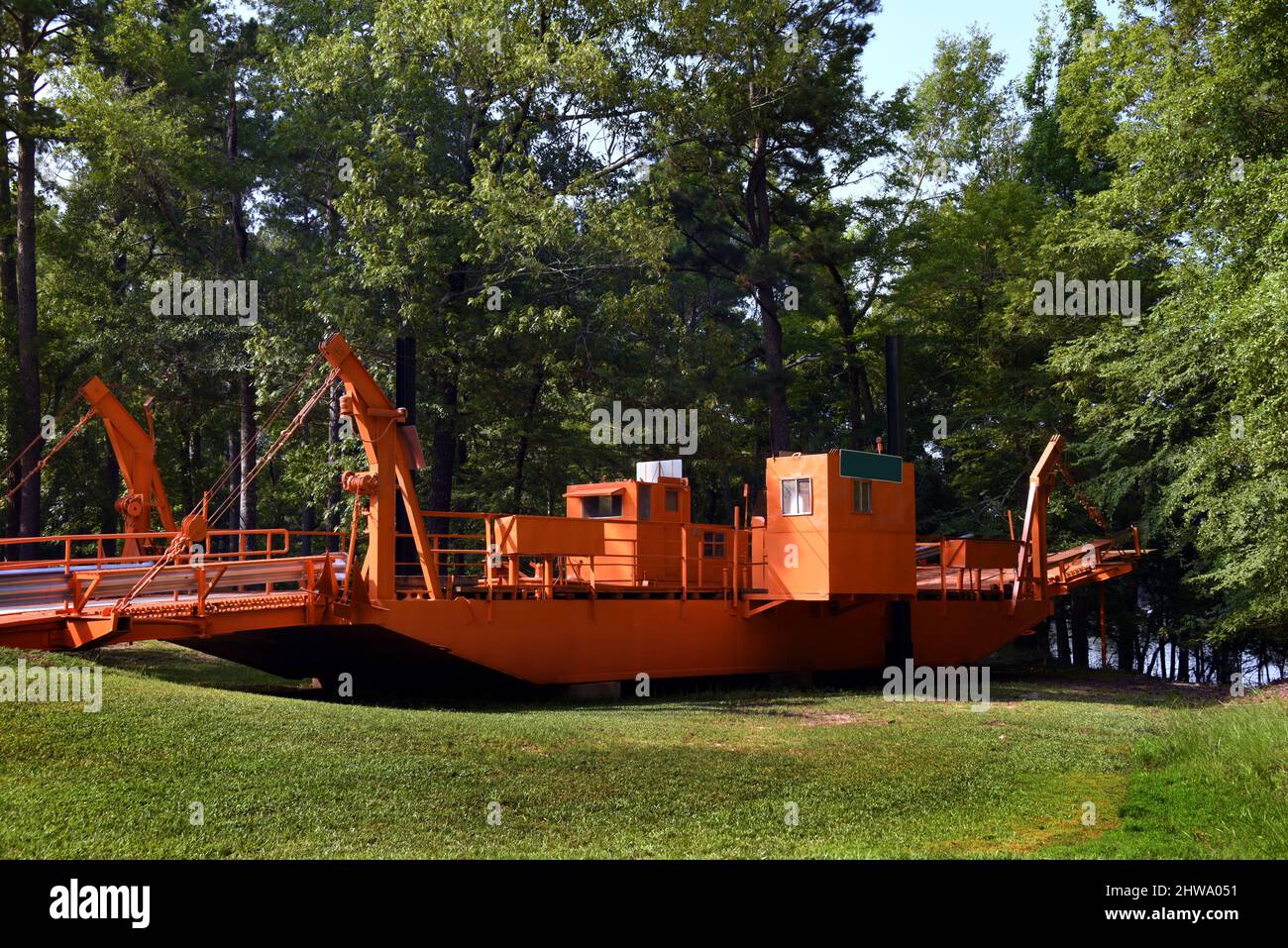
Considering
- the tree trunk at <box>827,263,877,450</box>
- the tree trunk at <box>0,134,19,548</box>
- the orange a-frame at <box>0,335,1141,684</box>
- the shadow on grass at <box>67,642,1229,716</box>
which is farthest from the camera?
the tree trunk at <box>827,263,877,450</box>

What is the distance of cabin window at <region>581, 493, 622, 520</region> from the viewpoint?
985 inches

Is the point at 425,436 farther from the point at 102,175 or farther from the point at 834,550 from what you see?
the point at 834,550

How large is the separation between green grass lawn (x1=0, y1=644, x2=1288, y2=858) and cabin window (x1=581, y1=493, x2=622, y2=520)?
26.3 feet

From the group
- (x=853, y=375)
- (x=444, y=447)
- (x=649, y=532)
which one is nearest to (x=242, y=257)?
(x=444, y=447)

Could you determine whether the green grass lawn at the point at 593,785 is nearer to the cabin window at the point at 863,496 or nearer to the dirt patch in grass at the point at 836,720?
the dirt patch in grass at the point at 836,720

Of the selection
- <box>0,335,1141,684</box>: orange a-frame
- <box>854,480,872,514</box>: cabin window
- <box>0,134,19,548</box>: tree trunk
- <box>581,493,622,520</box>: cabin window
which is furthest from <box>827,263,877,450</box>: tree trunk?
<box>0,134,19,548</box>: tree trunk

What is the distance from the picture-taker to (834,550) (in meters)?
23.7

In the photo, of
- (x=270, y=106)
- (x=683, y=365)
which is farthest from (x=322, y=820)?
(x=270, y=106)

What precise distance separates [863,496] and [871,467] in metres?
0.66

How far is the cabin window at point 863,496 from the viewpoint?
79.3 feet

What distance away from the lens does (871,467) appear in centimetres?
2441

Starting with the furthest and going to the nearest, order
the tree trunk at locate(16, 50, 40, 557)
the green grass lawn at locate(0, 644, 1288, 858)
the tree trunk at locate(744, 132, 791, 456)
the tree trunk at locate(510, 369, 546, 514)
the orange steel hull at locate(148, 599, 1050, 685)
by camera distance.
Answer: the tree trunk at locate(744, 132, 791, 456), the tree trunk at locate(510, 369, 546, 514), the tree trunk at locate(16, 50, 40, 557), the orange steel hull at locate(148, 599, 1050, 685), the green grass lawn at locate(0, 644, 1288, 858)

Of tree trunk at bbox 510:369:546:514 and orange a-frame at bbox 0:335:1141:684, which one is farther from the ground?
tree trunk at bbox 510:369:546:514

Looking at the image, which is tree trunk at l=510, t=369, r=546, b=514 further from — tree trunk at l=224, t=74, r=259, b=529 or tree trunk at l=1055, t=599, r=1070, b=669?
tree trunk at l=1055, t=599, r=1070, b=669
